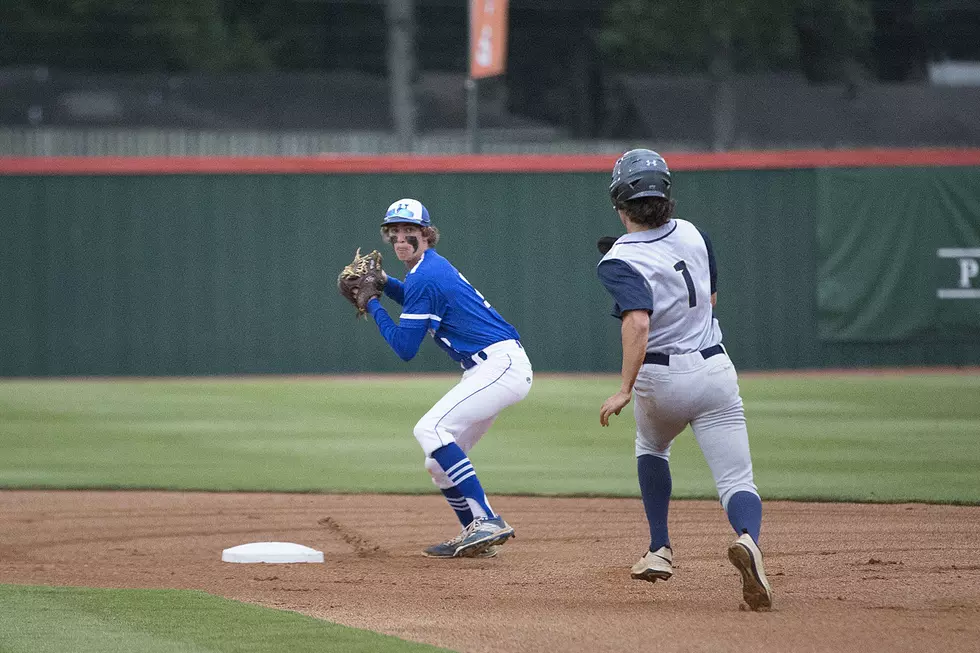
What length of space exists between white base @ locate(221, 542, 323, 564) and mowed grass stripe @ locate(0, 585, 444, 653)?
108 cm

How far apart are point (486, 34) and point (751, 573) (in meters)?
18.6

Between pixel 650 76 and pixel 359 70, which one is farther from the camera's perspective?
pixel 359 70

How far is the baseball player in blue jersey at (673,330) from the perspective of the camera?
18.4ft

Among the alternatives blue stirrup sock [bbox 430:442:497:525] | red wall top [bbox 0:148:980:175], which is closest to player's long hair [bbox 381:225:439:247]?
blue stirrup sock [bbox 430:442:497:525]

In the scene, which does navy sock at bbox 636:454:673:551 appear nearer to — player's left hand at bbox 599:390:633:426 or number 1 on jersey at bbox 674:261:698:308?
player's left hand at bbox 599:390:633:426

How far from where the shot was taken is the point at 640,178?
18.7ft

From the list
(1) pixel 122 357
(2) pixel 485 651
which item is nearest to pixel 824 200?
(1) pixel 122 357

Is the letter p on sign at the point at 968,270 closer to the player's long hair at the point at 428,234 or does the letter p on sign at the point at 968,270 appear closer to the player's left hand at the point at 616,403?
the player's long hair at the point at 428,234

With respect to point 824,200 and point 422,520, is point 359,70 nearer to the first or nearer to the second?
point 824,200

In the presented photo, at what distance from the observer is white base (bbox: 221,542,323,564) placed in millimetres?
7016

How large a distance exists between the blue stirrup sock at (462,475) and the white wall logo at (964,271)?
13.0 meters

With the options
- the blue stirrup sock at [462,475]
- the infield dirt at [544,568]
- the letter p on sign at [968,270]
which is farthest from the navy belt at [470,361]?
the letter p on sign at [968,270]

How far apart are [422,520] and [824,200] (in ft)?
37.7

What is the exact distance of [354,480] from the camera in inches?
398
